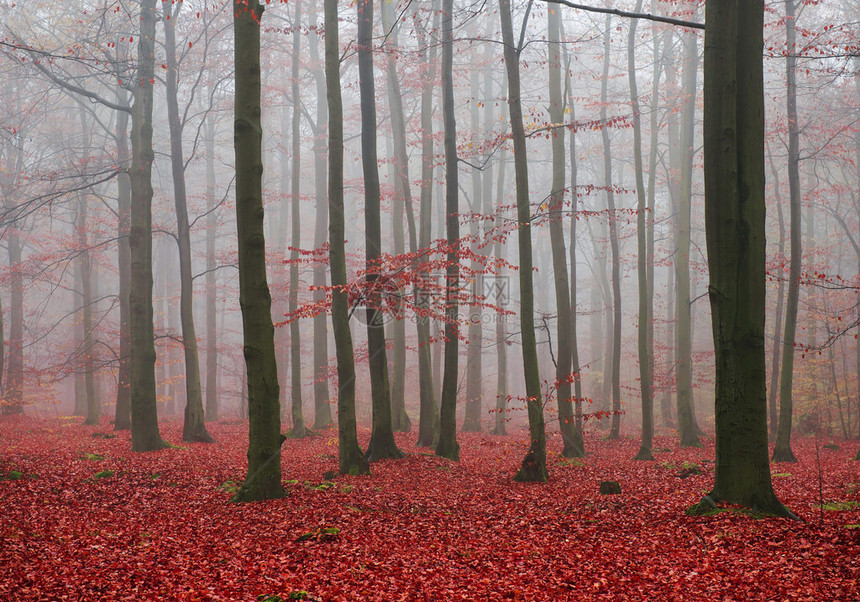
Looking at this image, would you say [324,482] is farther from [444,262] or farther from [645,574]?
[645,574]

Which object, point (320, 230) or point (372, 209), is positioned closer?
point (372, 209)

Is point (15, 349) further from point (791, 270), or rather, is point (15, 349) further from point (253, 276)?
point (791, 270)

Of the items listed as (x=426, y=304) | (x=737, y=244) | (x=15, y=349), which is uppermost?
(x=737, y=244)

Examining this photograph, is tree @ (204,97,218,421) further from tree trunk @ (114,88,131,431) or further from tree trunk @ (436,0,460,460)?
tree trunk @ (436,0,460,460)

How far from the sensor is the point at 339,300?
27.9ft

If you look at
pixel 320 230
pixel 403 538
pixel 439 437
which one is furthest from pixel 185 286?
pixel 403 538

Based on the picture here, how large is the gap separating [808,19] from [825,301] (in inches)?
397

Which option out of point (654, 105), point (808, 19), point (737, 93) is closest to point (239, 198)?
point (737, 93)

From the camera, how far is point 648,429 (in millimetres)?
11625

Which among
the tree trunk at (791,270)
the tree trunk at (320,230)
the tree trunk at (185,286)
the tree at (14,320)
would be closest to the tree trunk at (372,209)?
the tree trunk at (185,286)

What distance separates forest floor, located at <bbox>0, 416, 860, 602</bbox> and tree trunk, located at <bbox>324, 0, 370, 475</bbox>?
0.49 metres

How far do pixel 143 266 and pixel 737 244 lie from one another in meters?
10.3

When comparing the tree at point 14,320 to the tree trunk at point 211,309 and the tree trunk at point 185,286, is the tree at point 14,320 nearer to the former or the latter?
the tree trunk at point 211,309

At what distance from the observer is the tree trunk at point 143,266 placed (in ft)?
35.1
